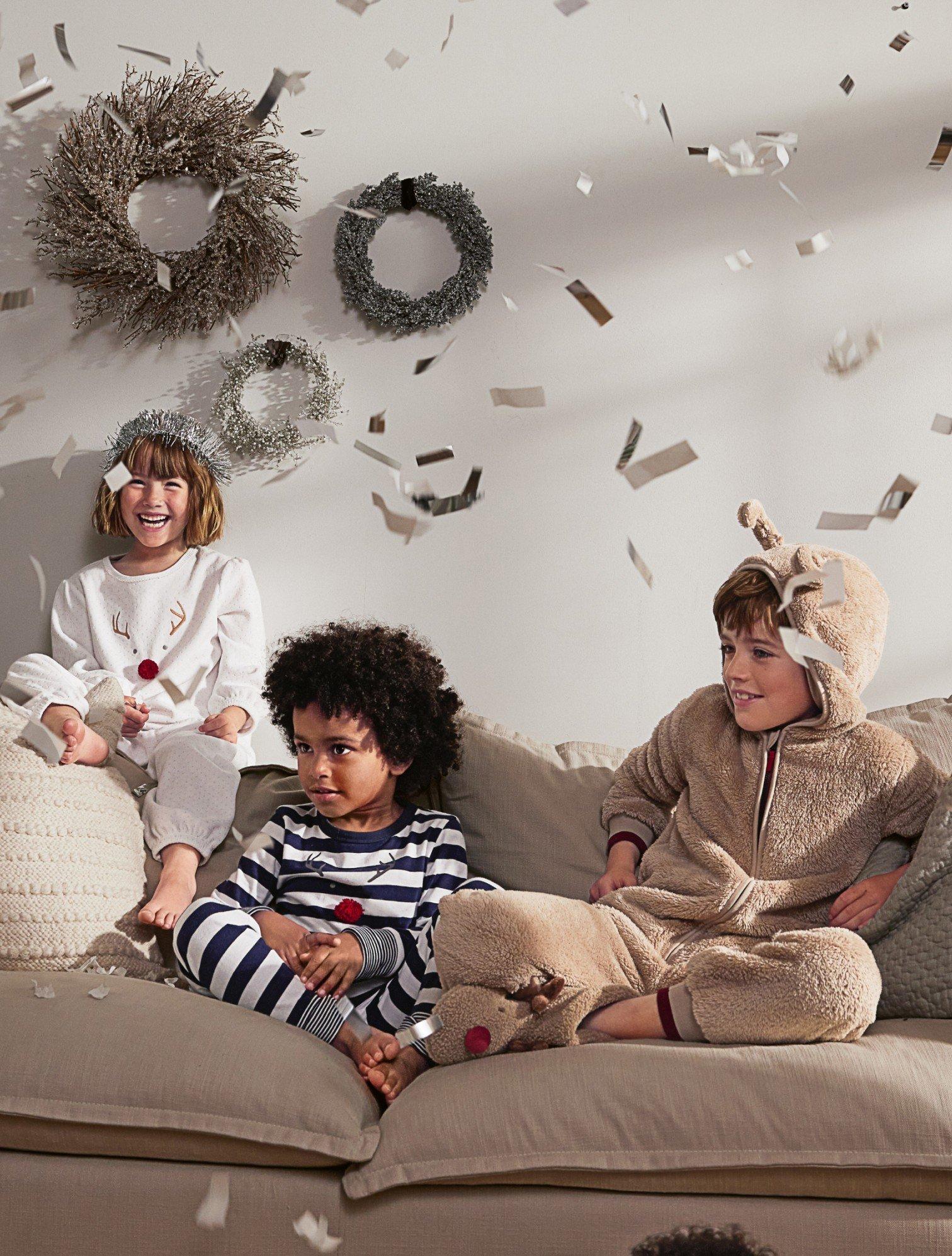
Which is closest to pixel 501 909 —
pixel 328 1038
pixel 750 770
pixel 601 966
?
pixel 601 966

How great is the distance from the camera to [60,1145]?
1.21 m

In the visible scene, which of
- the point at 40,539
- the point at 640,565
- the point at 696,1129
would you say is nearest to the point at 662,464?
the point at 640,565

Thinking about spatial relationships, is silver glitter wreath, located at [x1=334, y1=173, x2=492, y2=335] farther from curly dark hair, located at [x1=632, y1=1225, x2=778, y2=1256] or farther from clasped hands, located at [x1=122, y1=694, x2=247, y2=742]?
curly dark hair, located at [x1=632, y1=1225, x2=778, y2=1256]

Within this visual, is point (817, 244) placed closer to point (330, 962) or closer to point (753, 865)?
point (753, 865)

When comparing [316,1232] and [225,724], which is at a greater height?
[225,724]

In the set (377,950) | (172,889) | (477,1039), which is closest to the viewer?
(477,1039)

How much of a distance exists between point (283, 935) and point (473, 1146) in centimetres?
48

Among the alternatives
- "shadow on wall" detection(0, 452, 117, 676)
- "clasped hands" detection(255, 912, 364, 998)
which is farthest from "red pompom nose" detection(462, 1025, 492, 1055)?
"shadow on wall" detection(0, 452, 117, 676)

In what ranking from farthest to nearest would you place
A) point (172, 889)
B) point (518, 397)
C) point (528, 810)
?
point (518, 397)
point (528, 810)
point (172, 889)

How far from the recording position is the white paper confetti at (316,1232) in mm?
1140

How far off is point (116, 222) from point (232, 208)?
0.26 m

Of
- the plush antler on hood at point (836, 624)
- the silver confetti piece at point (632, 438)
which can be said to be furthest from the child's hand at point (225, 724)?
the plush antler on hood at point (836, 624)

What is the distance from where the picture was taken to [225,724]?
2127 millimetres

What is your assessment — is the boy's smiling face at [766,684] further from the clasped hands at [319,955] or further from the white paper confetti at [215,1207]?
the white paper confetti at [215,1207]
